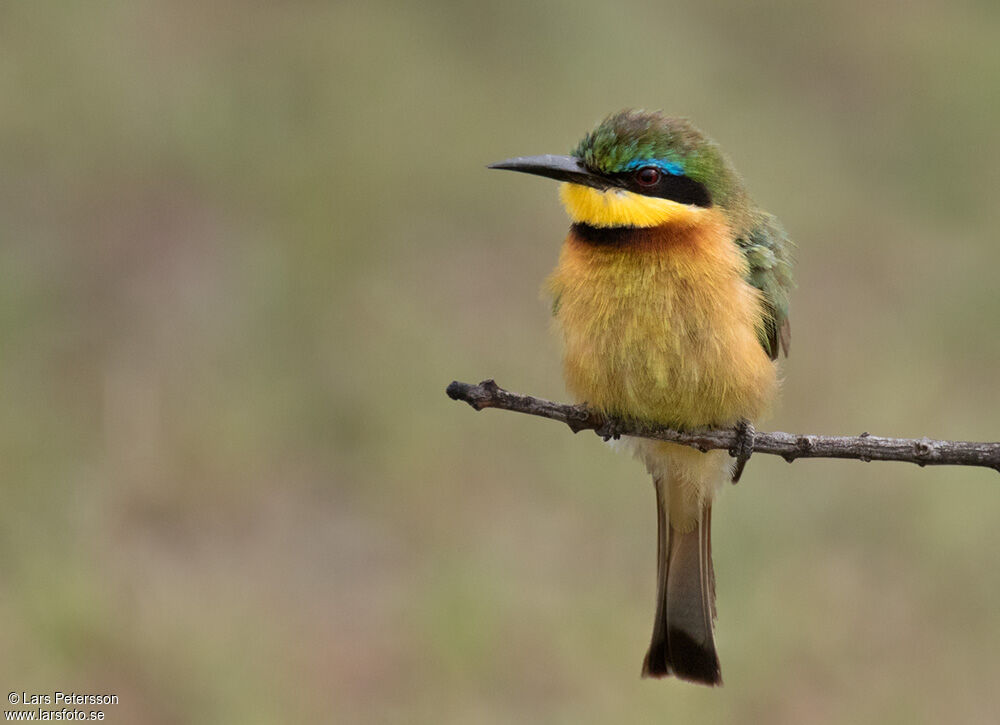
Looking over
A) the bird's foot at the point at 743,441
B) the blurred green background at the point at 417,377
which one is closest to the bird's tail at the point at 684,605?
the bird's foot at the point at 743,441

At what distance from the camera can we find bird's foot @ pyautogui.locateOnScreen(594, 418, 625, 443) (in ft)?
9.29

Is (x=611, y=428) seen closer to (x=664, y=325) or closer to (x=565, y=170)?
(x=664, y=325)

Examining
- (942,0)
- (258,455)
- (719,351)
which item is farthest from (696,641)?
(942,0)

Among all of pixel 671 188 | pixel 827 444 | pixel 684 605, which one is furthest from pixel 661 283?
pixel 684 605

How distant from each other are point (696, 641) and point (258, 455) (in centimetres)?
204

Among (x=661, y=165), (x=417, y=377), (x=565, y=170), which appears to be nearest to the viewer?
(x=565, y=170)

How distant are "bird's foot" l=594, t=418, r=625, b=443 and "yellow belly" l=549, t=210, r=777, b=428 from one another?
0.09ft

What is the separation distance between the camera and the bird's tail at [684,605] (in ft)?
10.1

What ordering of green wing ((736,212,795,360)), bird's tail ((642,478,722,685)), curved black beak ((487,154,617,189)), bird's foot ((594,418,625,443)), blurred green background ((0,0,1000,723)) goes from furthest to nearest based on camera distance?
1. blurred green background ((0,0,1000,723))
2. bird's tail ((642,478,722,685))
3. green wing ((736,212,795,360))
4. bird's foot ((594,418,625,443))
5. curved black beak ((487,154,617,189))

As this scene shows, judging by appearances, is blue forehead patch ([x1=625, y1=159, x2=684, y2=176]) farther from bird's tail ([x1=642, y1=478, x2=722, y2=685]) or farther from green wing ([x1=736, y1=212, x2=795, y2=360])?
bird's tail ([x1=642, y1=478, x2=722, y2=685])

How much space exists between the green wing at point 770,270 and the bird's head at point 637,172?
0.56 ft

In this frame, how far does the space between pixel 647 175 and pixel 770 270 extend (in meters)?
0.41

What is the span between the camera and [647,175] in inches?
107

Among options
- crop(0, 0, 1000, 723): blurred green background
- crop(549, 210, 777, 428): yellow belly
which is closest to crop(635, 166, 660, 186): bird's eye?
crop(549, 210, 777, 428): yellow belly
